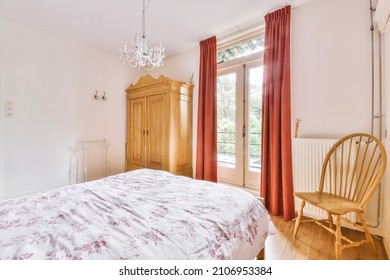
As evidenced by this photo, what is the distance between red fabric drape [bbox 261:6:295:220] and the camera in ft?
7.40

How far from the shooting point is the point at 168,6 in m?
2.27

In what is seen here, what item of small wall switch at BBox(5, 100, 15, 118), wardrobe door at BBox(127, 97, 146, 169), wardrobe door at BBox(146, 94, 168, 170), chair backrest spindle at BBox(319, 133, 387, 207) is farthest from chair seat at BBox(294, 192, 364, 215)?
small wall switch at BBox(5, 100, 15, 118)

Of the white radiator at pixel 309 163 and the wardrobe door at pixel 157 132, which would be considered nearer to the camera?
the white radiator at pixel 309 163

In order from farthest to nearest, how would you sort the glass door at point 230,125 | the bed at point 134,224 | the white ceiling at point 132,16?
the glass door at point 230,125, the white ceiling at point 132,16, the bed at point 134,224

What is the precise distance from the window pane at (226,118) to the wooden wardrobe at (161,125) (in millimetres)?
542

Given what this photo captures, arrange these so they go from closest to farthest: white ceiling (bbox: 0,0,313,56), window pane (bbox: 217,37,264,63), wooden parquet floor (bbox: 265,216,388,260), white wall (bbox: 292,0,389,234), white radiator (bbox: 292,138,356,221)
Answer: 1. wooden parquet floor (bbox: 265,216,388,260)
2. white wall (bbox: 292,0,389,234)
3. white radiator (bbox: 292,138,356,221)
4. white ceiling (bbox: 0,0,313,56)
5. window pane (bbox: 217,37,264,63)

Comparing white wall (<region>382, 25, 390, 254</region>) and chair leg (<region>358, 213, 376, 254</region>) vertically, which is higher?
white wall (<region>382, 25, 390, 254</region>)

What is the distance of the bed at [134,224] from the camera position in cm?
76

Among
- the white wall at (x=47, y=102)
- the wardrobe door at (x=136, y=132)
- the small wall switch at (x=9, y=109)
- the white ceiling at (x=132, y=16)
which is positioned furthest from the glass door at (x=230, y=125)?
the small wall switch at (x=9, y=109)

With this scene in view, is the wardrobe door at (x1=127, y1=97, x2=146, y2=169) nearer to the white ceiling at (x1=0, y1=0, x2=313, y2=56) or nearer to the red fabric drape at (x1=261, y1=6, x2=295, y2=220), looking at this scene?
the white ceiling at (x1=0, y1=0, x2=313, y2=56)

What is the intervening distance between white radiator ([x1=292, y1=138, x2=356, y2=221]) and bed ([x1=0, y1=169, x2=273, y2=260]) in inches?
43.2

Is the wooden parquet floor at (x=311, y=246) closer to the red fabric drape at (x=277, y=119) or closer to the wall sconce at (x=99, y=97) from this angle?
the red fabric drape at (x=277, y=119)
